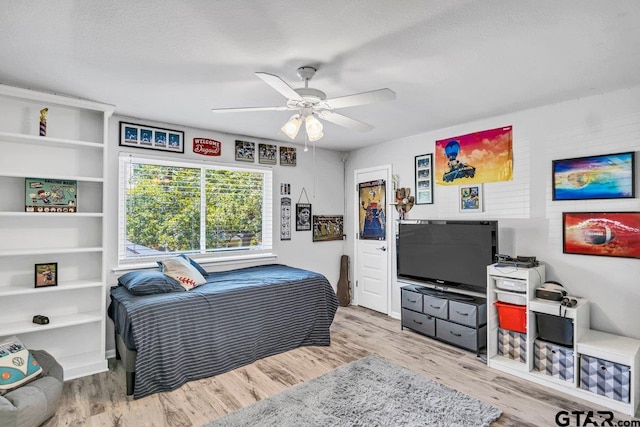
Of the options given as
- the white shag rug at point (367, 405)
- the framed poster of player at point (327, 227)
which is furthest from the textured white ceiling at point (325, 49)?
the white shag rug at point (367, 405)

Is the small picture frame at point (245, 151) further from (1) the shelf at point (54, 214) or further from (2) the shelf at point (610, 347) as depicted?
(2) the shelf at point (610, 347)

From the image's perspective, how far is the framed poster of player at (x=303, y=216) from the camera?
4.77 meters

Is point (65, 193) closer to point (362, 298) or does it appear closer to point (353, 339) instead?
point (353, 339)

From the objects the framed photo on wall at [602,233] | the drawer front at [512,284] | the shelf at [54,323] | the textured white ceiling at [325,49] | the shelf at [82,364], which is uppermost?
the textured white ceiling at [325,49]

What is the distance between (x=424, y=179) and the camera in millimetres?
4160

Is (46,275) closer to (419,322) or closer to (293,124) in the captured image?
(293,124)

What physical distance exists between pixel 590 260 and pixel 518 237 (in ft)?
1.96

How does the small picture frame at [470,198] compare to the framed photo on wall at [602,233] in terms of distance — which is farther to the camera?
the small picture frame at [470,198]

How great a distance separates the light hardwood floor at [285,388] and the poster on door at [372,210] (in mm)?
1637

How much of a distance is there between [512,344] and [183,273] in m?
3.13

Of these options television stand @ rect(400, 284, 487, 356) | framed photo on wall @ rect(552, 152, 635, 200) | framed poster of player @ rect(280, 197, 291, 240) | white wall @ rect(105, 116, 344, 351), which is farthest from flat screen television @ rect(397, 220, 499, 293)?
framed poster of player @ rect(280, 197, 291, 240)

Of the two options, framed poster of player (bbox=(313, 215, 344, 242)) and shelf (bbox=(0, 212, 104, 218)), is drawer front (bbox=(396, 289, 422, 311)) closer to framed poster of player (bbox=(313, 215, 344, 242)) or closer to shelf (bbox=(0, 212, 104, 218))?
framed poster of player (bbox=(313, 215, 344, 242))

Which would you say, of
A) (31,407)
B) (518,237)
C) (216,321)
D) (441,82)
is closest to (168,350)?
(216,321)

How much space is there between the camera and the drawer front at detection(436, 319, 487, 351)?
3.28m
